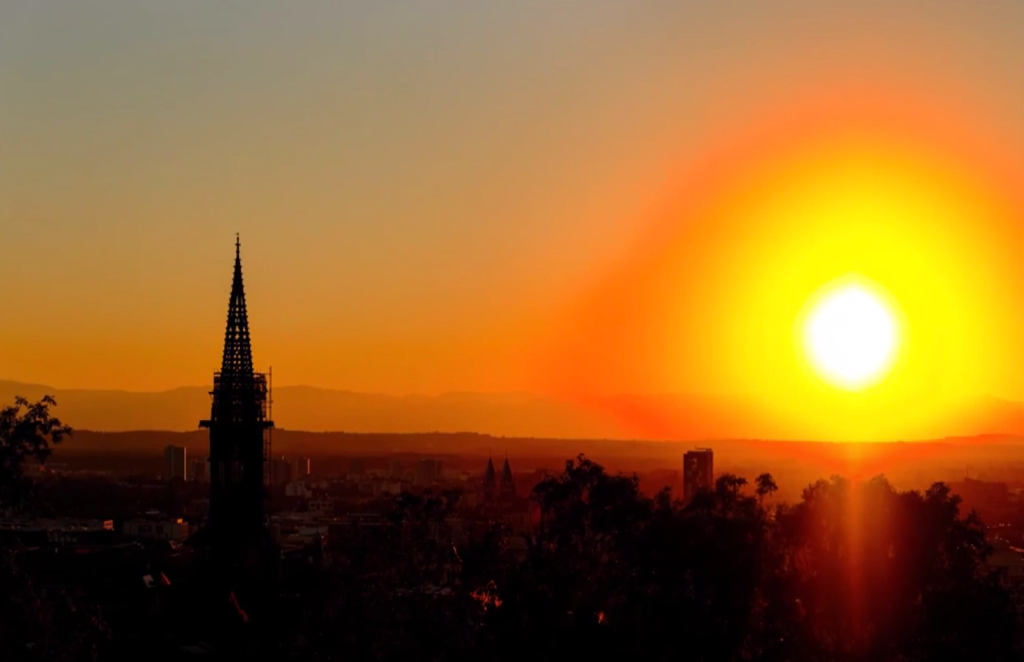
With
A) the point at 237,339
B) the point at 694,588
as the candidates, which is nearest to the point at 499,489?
the point at 237,339

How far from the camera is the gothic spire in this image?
71125 mm

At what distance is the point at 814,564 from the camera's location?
38.5 m

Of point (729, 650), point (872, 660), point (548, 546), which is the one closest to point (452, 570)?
point (548, 546)

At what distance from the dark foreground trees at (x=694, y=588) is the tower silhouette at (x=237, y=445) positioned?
1073 inches

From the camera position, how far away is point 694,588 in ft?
118

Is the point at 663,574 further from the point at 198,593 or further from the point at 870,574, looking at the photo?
the point at 198,593

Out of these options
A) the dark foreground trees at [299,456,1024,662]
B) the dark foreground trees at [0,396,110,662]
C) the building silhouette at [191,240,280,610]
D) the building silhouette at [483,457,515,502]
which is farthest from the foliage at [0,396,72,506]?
the building silhouette at [483,457,515,502]

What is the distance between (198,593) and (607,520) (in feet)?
77.7

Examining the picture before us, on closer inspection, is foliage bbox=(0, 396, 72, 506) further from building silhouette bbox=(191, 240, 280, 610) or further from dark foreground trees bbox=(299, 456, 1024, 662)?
building silhouette bbox=(191, 240, 280, 610)

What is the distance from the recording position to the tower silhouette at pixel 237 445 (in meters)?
65.8

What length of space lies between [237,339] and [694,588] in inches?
1524

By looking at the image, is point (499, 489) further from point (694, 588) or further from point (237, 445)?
point (694, 588)

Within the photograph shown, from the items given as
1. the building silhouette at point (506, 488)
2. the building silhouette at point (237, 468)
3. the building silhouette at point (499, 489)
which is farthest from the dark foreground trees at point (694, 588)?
the building silhouette at point (506, 488)

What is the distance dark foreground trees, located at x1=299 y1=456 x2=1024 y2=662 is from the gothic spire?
32.3 meters
